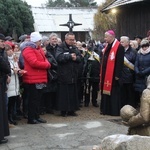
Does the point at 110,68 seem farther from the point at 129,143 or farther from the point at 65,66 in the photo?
the point at 129,143

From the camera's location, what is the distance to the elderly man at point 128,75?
9492 millimetres

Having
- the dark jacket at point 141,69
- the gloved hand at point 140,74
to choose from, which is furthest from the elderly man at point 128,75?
the gloved hand at point 140,74

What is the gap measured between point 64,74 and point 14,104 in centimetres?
134

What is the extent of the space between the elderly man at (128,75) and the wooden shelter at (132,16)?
5.47 meters

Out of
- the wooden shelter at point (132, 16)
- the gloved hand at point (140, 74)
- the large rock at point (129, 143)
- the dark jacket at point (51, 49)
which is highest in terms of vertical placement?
the wooden shelter at point (132, 16)

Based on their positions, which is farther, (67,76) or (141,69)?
(141,69)

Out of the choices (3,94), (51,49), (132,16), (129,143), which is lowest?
(129,143)

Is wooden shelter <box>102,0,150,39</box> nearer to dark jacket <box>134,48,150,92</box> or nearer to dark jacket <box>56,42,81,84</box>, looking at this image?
dark jacket <box>134,48,150,92</box>

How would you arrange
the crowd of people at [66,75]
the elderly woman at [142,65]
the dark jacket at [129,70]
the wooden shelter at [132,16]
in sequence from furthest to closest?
the wooden shelter at [132,16], the dark jacket at [129,70], the elderly woman at [142,65], the crowd of people at [66,75]

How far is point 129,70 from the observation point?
375 inches

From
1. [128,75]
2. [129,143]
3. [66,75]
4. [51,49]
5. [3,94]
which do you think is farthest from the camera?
[128,75]

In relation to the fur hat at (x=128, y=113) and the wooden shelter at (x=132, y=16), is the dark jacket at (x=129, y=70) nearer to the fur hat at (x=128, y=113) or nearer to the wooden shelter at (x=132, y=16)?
the fur hat at (x=128, y=113)

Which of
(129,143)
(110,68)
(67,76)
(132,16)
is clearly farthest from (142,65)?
(132,16)

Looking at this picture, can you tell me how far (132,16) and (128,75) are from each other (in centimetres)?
785
